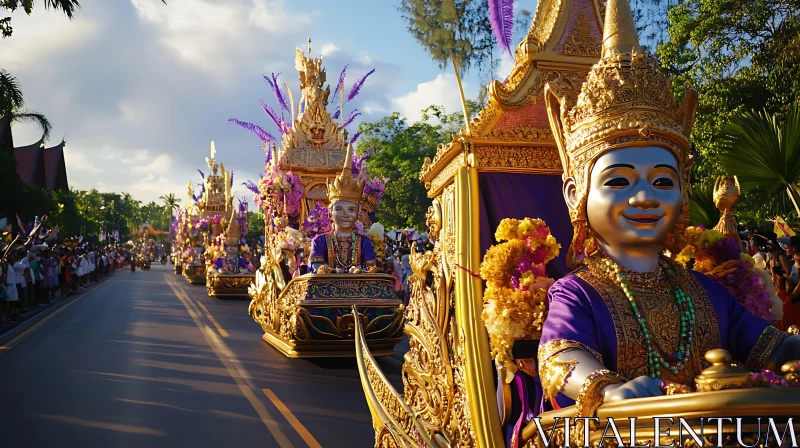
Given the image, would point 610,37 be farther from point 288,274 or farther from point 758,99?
point 758,99

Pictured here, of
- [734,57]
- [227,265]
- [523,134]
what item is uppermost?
[734,57]

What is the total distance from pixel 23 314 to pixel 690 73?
639 inches

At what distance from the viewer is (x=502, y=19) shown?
3777 mm

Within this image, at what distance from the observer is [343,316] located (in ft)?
30.3

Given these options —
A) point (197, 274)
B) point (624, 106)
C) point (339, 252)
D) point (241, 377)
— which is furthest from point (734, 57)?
point (197, 274)

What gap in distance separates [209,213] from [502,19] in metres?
29.0

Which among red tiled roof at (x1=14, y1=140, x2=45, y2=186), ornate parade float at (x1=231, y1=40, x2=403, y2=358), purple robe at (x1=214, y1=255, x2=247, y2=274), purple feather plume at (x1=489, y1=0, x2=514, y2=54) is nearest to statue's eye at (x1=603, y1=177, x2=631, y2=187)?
purple feather plume at (x1=489, y1=0, x2=514, y2=54)

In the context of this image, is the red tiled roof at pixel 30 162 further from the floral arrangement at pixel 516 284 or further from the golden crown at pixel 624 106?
the golden crown at pixel 624 106

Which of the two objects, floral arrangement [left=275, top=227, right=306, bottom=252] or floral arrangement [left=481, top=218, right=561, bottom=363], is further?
floral arrangement [left=275, top=227, right=306, bottom=252]

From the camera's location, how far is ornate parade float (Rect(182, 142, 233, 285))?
3028 centimetres

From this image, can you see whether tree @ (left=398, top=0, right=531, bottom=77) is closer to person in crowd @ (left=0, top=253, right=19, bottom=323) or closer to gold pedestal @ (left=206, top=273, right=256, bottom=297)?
person in crowd @ (left=0, top=253, right=19, bottom=323)

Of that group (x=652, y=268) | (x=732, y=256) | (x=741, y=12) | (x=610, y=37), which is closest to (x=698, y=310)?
(x=652, y=268)

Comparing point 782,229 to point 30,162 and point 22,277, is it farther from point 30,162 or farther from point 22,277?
point 30,162

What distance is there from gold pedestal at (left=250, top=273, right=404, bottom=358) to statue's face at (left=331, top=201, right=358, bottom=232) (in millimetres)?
775
